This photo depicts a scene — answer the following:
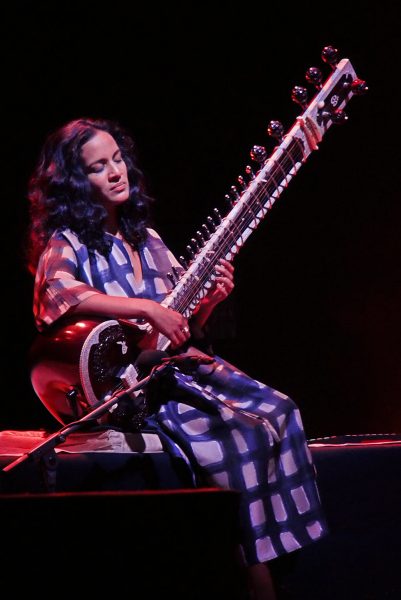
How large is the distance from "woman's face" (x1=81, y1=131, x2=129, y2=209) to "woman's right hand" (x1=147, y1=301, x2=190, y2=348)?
42 centimetres

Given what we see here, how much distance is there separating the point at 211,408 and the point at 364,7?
195 cm

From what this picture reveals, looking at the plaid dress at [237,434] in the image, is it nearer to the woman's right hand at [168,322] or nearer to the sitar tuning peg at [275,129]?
the woman's right hand at [168,322]

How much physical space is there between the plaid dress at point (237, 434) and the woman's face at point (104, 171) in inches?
7.0

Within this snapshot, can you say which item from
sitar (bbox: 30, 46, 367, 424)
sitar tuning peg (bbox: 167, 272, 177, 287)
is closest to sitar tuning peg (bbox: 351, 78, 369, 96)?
sitar (bbox: 30, 46, 367, 424)

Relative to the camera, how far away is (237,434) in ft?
7.12

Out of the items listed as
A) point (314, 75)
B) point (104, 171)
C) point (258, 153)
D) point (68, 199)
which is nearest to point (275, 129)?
point (258, 153)

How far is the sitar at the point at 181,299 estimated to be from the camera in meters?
2.21

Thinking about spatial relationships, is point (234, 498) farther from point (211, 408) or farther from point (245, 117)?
point (245, 117)

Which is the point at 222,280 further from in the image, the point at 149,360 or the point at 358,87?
the point at 358,87

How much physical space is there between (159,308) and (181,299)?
0.51 ft

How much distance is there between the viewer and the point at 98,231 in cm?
250

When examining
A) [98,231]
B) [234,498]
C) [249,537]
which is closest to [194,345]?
[98,231]

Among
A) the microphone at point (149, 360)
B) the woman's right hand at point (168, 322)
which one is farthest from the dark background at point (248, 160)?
the microphone at point (149, 360)

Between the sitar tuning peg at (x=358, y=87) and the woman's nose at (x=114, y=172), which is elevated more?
the sitar tuning peg at (x=358, y=87)
